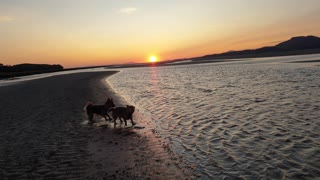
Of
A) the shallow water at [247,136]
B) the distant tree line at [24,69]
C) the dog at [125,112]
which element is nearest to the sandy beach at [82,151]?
the dog at [125,112]

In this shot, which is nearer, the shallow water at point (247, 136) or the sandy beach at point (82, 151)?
the shallow water at point (247, 136)

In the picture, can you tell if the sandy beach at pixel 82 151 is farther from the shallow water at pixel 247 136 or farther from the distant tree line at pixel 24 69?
the distant tree line at pixel 24 69

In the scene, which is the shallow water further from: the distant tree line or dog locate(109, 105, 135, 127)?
the distant tree line

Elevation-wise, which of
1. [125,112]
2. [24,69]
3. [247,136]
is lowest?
[247,136]

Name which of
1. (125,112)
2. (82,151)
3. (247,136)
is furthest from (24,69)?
(247,136)

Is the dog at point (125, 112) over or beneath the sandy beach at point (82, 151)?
over

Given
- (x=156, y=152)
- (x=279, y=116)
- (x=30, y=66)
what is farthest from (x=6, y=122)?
(x=30, y=66)

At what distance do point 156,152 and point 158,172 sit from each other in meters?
1.73

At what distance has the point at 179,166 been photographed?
7.64 m

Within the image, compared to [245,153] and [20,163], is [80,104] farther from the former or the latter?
[245,153]

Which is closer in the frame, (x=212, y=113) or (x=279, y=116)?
(x=279, y=116)

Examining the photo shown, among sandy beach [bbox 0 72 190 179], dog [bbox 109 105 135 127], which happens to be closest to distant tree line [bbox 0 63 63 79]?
sandy beach [bbox 0 72 190 179]

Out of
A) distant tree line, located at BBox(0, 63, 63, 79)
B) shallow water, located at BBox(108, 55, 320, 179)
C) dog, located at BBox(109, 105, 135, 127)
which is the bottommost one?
shallow water, located at BBox(108, 55, 320, 179)

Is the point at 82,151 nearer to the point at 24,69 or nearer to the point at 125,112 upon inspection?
the point at 125,112
